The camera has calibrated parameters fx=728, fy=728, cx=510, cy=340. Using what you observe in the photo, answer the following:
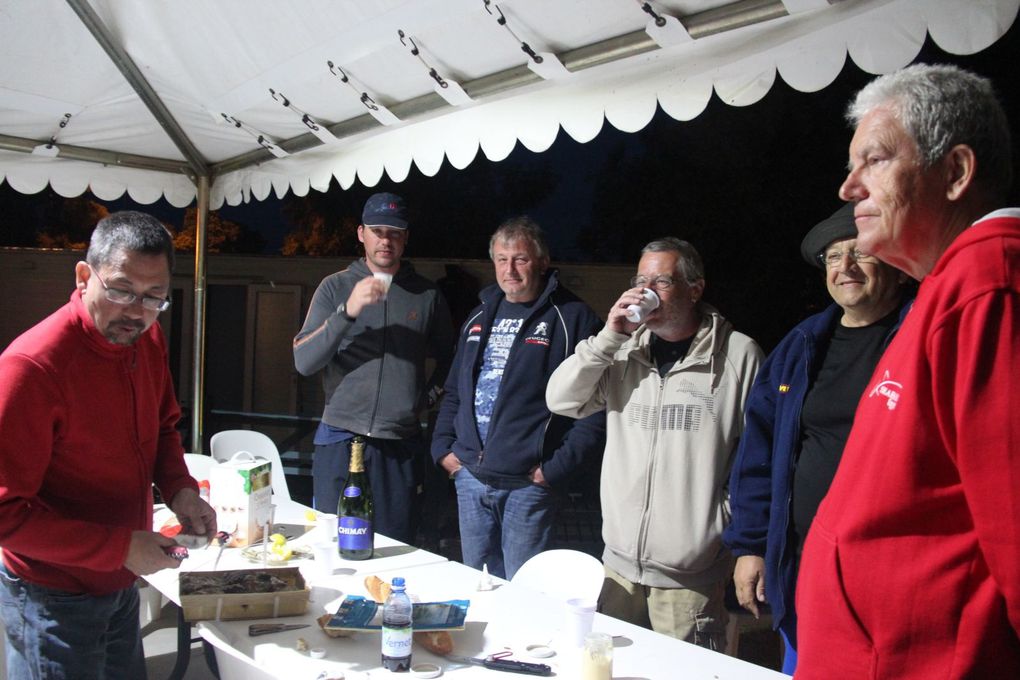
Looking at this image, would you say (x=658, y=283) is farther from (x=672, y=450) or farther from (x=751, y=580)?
(x=751, y=580)

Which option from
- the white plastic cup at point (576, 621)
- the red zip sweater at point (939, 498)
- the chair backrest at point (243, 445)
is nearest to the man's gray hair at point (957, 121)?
the red zip sweater at point (939, 498)

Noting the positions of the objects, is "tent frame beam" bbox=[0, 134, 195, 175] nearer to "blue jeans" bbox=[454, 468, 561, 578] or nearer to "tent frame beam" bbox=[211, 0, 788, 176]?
"tent frame beam" bbox=[211, 0, 788, 176]

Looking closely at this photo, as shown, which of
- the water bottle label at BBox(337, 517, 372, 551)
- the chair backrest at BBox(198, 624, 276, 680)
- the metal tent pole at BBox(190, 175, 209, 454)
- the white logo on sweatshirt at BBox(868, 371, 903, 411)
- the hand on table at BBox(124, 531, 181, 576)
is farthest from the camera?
the metal tent pole at BBox(190, 175, 209, 454)

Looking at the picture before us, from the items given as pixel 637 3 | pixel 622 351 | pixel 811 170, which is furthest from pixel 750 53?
→ pixel 811 170

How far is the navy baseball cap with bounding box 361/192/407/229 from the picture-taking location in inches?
133

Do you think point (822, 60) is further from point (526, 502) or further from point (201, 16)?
point (201, 16)

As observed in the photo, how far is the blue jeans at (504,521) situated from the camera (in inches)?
115

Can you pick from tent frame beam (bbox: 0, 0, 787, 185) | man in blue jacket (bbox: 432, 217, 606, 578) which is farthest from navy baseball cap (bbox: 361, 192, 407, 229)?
man in blue jacket (bbox: 432, 217, 606, 578)

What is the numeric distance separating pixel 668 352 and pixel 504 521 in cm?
99

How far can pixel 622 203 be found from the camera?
2080cm

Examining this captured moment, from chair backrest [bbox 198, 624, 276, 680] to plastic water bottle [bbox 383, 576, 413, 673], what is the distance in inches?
10.4

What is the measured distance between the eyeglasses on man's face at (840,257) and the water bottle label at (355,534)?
1672mm

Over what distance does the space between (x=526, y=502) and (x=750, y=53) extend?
5.94ft

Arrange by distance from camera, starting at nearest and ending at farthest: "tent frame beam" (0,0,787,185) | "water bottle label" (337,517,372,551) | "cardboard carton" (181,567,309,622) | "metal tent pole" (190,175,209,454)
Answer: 1. "cardboard carton" (181,567,309,622)
2. "tent frame beam" (0,0,787,185)
3. "water bottle label" (337,517,372,551)
4. "metal tent pole" (190,175,209,454)
